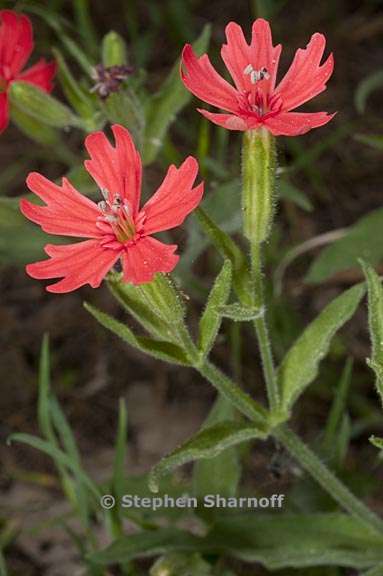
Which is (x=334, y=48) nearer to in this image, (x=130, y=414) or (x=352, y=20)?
(x=352, y=20)

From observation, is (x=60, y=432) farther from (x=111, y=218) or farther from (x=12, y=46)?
(x=12, y=46)

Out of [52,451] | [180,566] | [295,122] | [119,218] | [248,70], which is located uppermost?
[248,70]

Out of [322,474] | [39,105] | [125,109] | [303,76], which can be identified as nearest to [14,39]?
[39,105]

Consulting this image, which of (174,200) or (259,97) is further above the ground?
(259,97)

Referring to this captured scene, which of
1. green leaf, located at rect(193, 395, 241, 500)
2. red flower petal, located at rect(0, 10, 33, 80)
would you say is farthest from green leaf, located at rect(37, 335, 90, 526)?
red flower petal, located at rect(0, 10, 33, 80)

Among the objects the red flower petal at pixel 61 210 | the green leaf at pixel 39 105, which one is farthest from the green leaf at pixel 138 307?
the green leaf at pixel 39 105

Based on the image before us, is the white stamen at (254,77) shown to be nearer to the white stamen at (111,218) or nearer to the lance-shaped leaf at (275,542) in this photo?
the white stamen at (111,218)

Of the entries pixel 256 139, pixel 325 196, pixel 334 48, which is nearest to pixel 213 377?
pixel 256 139
